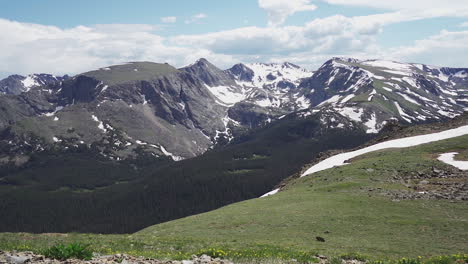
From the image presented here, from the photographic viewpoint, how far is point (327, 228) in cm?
3869

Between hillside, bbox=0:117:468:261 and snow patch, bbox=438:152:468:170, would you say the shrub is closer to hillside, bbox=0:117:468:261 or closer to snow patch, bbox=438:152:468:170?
hillside, bbox=0:117:468:261

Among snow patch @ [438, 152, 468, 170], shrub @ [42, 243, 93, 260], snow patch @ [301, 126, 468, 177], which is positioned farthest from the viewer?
snow patch @ [301, 126, 468, 177]

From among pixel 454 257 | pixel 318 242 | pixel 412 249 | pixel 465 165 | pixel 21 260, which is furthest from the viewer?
pixel 465 165

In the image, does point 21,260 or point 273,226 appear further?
point 273,226

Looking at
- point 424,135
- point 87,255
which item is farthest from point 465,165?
point 87,255

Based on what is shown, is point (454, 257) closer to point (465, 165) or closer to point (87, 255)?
point (87, 255)

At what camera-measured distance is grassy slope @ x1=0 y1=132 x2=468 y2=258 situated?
94.9ft

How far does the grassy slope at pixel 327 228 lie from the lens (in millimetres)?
28938

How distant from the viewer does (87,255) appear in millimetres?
16312

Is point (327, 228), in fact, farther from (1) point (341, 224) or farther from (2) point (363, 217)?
(2) point (363, 217)

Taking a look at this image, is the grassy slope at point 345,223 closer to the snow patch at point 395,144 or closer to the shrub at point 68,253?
the shrub at point 68,253

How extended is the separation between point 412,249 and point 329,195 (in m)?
23.8

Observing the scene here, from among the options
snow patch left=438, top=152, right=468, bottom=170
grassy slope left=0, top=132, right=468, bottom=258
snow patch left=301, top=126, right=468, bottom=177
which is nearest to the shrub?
grassy slope left=0, top=132, right=468, bottom=258

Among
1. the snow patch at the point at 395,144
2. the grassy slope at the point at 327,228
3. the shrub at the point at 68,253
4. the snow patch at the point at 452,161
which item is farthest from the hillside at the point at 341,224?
the snow patch at the point at 395,144
